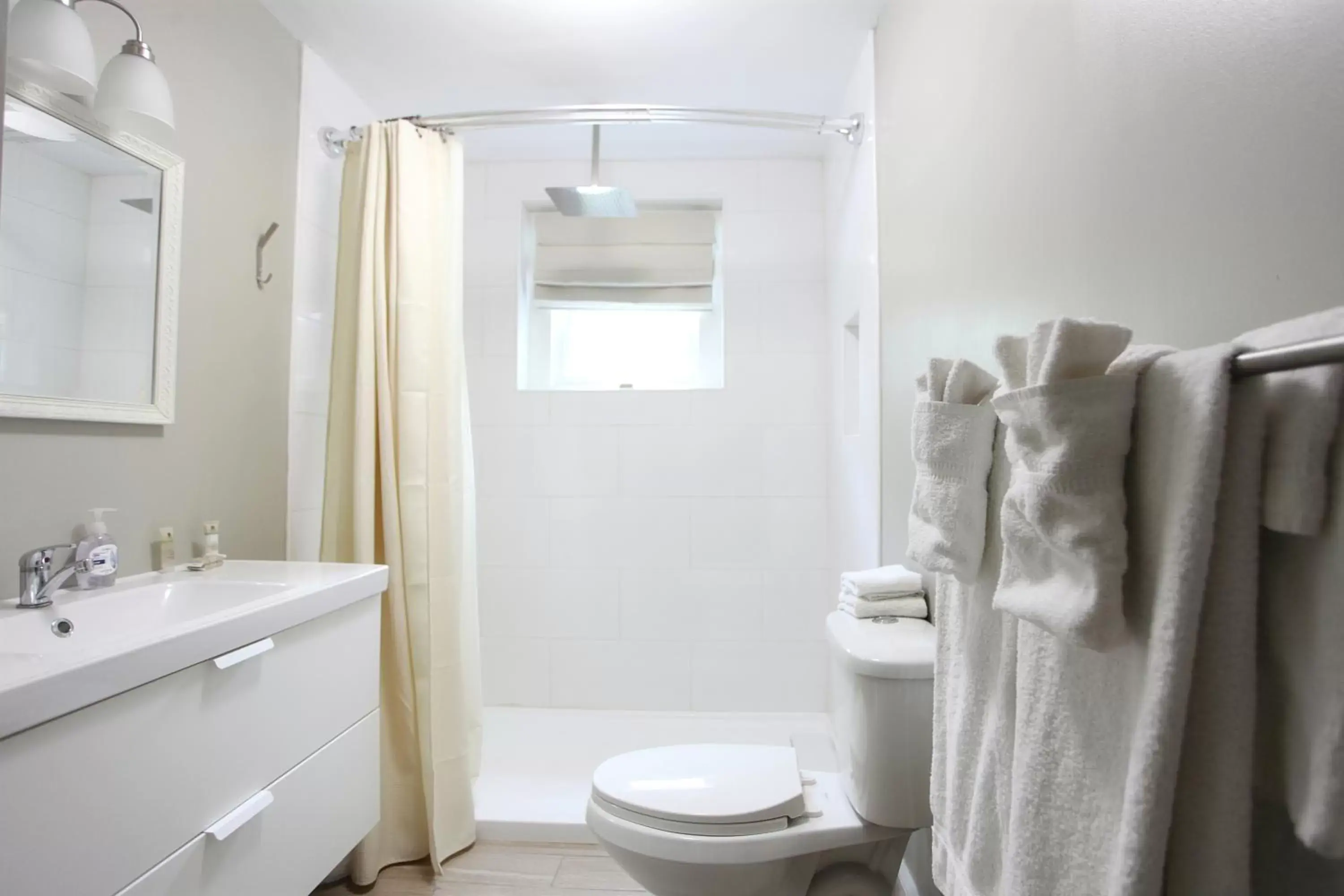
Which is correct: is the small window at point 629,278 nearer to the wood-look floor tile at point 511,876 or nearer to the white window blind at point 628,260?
the white window blind at point 628,260

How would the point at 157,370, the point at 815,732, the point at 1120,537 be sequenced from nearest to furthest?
the point at 1120,537 < the point at 157,370 < the point at 815,732

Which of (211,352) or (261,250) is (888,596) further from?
(261,250)

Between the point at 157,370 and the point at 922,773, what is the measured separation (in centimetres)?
180

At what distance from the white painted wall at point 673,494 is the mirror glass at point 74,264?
4.19 ft

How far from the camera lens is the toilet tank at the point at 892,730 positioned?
3.84 feet

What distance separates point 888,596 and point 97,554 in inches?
63.2

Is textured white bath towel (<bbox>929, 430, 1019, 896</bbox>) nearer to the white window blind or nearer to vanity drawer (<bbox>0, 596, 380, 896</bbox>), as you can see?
vanity drawer (<bbox>0, 596, 380, 896</bbox>)

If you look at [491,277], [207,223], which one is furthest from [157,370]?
[491,277]

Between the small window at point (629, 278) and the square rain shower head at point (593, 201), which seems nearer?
the square rain shower head at point (593, 201)

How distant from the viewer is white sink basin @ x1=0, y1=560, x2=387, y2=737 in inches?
30.8

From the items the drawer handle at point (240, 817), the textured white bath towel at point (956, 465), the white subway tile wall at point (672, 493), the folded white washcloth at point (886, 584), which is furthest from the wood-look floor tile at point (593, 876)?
the textured white bath towel at point (956, 465)

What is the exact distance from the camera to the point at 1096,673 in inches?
21.8

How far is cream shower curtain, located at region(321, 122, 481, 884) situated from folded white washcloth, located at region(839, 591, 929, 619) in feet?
3.68

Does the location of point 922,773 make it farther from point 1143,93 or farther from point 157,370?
point 157,370
